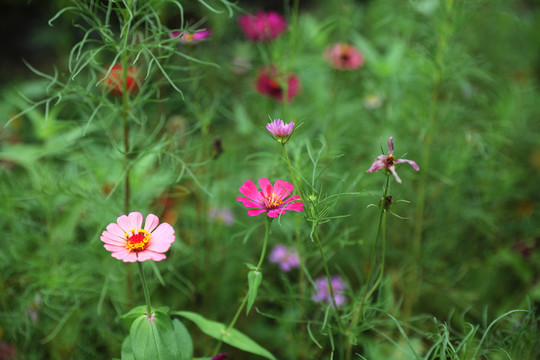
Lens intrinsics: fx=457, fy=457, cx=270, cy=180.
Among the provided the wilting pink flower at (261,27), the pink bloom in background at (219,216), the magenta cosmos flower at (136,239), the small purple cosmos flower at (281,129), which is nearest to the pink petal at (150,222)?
the magenta cosmos flower at (136,239)

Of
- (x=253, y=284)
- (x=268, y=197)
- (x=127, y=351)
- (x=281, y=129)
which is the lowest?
(x=127, y=351)

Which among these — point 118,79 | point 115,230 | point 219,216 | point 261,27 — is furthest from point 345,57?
point 115,230

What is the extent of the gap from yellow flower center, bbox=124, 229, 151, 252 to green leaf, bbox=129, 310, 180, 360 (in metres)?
0.10

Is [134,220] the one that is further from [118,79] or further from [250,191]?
[118,79]

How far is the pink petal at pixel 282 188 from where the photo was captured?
68 centimetres

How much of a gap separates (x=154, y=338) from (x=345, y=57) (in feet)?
3.78

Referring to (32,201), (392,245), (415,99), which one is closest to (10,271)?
(32,201)

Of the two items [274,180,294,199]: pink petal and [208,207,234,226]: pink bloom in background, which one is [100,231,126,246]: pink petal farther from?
[208,207,234,226]: pink bloom in background

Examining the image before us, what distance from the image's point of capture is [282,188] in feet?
2.31

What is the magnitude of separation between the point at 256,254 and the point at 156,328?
0.74 metres

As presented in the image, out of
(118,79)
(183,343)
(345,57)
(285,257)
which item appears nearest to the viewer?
(183,343)

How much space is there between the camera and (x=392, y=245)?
4.71 feet

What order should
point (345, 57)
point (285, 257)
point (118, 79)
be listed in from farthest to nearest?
1. point (345, 57)
2. point (285, 257)
3. point (118, 79)

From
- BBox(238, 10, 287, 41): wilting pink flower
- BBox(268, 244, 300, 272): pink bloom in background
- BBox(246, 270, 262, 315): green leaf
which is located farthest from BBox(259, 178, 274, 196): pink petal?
BBox(238, 10, 287, 41): wilting pink flower
